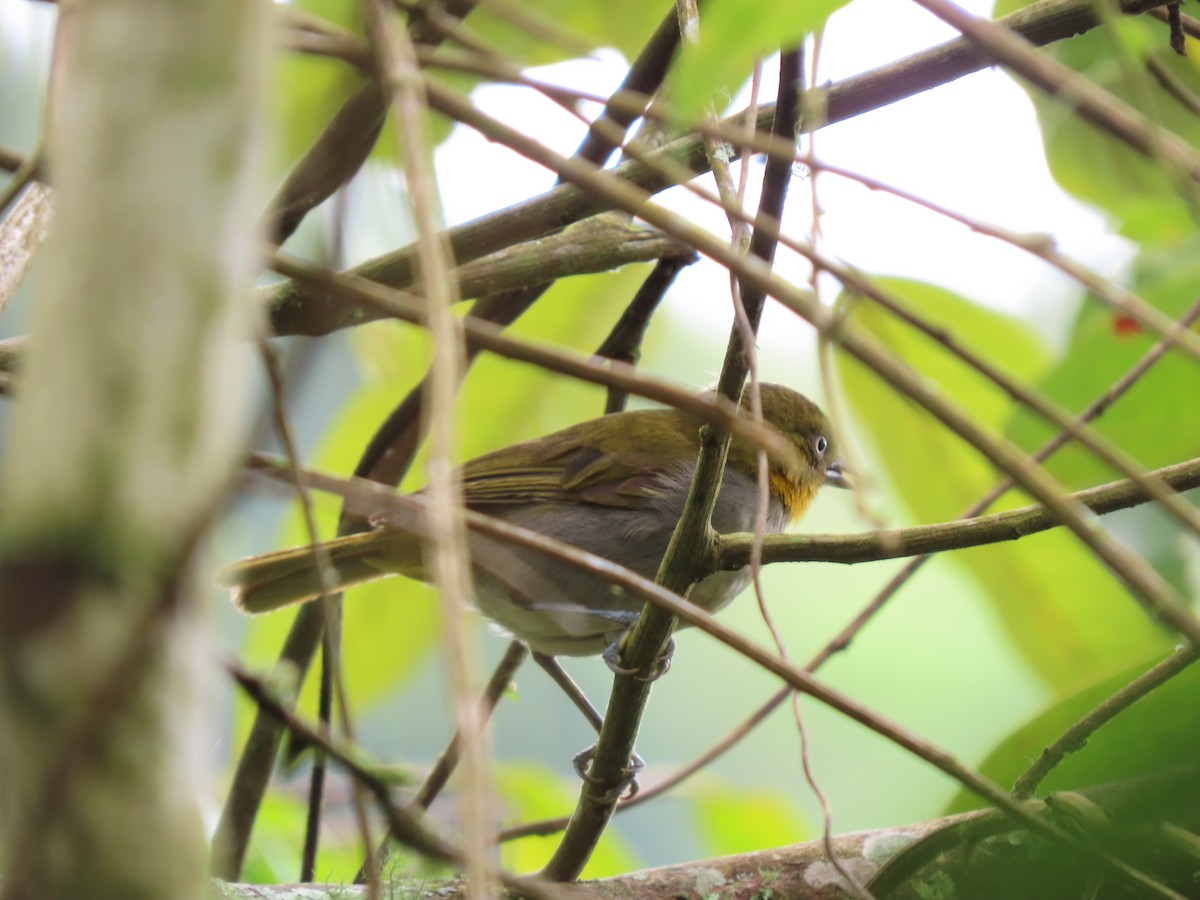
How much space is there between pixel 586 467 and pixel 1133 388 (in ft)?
6.45

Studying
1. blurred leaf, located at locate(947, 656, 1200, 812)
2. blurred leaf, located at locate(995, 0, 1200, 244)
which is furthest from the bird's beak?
blurred leaf, located at locate(947, 656, 1200, 812)

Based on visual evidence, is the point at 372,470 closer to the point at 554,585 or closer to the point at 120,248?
the point at 554,585

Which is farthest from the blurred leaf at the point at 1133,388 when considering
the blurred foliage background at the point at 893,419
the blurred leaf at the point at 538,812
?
the blurred leaf at the point at 538,812

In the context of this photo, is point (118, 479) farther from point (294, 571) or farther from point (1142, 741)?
point (294, 571)

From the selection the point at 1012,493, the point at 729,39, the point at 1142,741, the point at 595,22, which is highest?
the point at 595,22

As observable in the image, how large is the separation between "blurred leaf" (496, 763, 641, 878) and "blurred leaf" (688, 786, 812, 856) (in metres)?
0.26

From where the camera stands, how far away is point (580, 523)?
4102 millimetres

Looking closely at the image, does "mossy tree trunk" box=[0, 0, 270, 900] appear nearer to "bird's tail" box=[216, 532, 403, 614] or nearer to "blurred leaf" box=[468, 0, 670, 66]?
"blurred leaf" box=[468, 0, 670, 66]

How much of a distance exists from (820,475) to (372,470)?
223cm

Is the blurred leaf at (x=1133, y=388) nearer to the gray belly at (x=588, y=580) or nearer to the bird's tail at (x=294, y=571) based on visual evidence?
the gray belly at (x=588, y=580)

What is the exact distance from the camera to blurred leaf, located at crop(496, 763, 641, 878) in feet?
11.0

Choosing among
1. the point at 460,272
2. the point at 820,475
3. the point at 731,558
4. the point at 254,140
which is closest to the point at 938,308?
the point at 460,272

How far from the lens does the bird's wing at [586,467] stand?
412 centimetres

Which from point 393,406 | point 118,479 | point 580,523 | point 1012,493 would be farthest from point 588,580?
point 118,479
